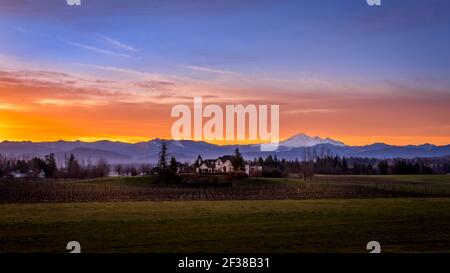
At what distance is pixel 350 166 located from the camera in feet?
115

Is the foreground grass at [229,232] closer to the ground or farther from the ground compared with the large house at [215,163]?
closer to the ground

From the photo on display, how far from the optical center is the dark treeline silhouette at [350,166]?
23281 mm

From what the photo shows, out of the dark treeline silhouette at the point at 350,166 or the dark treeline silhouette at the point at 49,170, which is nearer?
the dark treeline silhouette at the point at 350,166

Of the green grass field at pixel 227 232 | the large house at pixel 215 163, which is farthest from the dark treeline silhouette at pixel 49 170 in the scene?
the large house at pixel 215 163

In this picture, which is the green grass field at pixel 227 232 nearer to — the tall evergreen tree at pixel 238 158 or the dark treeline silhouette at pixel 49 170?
the tall evergreen tree at pixel 238 158

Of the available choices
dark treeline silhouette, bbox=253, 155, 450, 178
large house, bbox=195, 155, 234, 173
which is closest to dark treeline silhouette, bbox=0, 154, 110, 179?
large house, bbox=195, 155, 234, 173

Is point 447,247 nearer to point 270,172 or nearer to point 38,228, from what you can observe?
point 38,228

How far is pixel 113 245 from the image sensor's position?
12.6m

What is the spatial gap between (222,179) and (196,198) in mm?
7122

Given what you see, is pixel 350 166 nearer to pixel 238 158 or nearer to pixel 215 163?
pixel 215 163

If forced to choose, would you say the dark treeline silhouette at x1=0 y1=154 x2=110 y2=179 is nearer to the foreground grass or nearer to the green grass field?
the green grass field

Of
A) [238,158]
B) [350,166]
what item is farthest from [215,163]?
[350,166]
